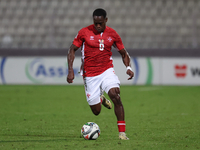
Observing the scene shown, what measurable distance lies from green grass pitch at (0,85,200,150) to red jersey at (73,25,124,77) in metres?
1.12

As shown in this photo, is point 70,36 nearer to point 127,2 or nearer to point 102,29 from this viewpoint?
point 127,2

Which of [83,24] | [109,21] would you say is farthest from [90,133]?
[109,21]

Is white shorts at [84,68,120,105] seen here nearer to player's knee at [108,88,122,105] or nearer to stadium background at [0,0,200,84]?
player's knee at [108,88,122,105]

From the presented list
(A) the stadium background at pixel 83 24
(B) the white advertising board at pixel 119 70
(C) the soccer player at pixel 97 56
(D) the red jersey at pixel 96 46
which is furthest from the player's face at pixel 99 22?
(A) the stadium background at pixel 83 24

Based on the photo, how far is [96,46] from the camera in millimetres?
5773

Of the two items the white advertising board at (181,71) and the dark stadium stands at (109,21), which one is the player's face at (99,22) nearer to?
the white advertising board at (181,71)

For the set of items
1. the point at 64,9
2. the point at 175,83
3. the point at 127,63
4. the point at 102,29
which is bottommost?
the point at 175,83

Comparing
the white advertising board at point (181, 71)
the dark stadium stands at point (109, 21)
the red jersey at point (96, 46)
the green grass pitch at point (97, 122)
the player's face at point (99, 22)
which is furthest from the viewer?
the dark stadium stands at point (109, 21)

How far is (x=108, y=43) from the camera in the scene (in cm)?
578

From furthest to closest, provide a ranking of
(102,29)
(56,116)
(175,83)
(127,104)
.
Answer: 1. (175,83)
2. (127,104)
3. (56,116)
4. (102,29)

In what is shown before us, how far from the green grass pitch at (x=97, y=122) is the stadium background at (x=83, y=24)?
15.7ft

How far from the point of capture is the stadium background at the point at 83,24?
17.6 m

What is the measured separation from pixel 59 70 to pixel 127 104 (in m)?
6.11

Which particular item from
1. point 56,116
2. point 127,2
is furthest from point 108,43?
point 127,2
